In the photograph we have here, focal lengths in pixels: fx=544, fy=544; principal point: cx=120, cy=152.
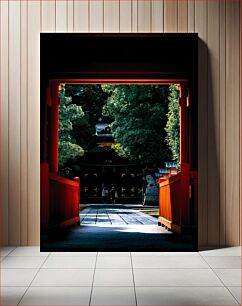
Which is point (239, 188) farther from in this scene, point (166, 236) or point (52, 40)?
point (52, 40)

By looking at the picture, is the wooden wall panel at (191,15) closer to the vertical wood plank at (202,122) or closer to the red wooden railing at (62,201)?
the vertical wood plank at (202,122)

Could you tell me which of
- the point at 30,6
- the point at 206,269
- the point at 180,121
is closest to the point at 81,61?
the point at 30,6

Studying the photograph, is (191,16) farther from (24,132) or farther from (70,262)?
(70,262)

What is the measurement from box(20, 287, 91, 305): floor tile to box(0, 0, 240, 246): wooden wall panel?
5.22 ft

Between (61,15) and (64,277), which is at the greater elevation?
(61,15)

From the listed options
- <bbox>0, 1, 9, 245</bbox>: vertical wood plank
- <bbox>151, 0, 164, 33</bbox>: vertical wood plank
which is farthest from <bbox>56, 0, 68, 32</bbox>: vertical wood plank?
<bbox>151, 0, 164, 33</bbox>: vertical wood plank

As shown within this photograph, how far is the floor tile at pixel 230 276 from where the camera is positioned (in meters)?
3.14

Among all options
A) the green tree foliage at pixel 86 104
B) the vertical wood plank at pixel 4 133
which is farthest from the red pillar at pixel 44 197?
the green tree foliage at pixel 86 104

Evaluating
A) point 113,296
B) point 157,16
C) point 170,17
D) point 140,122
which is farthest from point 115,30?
point 113,296

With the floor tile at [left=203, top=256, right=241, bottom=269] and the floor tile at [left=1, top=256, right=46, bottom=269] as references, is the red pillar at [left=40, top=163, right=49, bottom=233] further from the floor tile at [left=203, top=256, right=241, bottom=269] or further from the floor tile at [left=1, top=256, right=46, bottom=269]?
the floor tile at [left=203, top=256, right=241, bottom=269]

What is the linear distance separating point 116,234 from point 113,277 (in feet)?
4.05

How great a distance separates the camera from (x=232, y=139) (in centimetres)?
459

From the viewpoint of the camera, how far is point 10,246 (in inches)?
→ 177

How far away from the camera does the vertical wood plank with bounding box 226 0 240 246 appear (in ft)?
15.0
